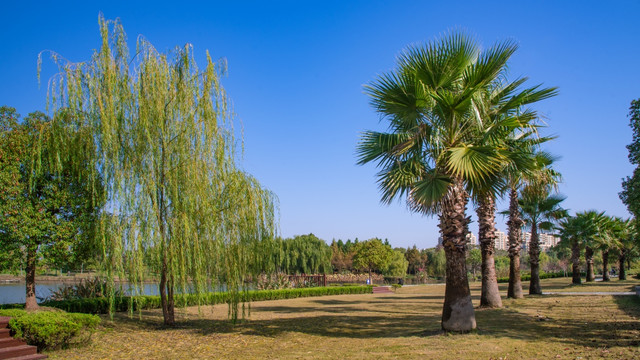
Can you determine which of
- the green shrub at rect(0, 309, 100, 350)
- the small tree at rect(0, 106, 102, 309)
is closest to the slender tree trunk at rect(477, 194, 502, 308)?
the green shrub at rect(0, 309, 100, 350)

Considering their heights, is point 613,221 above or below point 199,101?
below

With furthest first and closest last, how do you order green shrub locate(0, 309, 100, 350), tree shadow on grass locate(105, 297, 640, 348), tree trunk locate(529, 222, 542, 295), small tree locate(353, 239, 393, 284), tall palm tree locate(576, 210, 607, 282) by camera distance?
small tree locate(353, 239, 393, 284) < tall palm tree locate(576, 210, 607, 282) < tree trunk locate(529, 222, 542, 295) < tree shadow on grass locate(105, 297, 640, 348) < green shrub locate(0, 309, 100, 350)

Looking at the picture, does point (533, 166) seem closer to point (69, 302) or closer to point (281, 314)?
point (281, 314)

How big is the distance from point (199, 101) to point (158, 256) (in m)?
4.28

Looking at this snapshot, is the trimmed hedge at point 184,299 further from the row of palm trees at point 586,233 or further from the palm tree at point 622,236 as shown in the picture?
the palm tree at point 622,236

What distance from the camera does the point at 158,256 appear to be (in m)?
10.4

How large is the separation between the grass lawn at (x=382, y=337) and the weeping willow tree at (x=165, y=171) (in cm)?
139

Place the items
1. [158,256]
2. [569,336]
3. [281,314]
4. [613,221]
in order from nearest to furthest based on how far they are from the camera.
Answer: [569,336] < [158,256] < [281,314] < [613,221]

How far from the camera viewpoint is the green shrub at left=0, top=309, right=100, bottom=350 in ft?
27.1

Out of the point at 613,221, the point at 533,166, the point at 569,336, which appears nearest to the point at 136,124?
the point at 533,166

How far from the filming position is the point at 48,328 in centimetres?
839

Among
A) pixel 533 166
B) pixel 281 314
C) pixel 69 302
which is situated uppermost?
pixel 533 166

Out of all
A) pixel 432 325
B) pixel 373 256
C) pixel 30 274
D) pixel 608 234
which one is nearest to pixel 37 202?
pixel 30 274

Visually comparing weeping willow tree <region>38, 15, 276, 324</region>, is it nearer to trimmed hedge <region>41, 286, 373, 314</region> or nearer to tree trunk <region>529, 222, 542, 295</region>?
trimmed hedge <region>41, 286, 373, 314</region>
